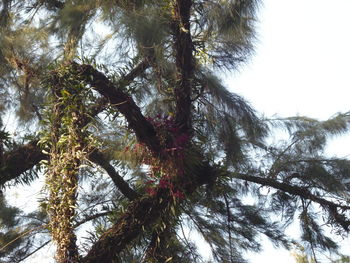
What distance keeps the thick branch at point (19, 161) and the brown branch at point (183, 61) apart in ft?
3.79

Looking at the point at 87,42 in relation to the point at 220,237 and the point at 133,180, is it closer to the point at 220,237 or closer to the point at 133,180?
the point at 133,180

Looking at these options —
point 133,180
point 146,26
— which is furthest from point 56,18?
point 146,26

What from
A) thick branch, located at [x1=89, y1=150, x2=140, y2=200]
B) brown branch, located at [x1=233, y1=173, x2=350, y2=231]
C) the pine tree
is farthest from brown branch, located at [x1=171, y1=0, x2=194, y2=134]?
thick branch, located at [x1=89, y1=150, x2=140, y2=200]

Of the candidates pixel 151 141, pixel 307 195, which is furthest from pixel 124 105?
pixel 307 195

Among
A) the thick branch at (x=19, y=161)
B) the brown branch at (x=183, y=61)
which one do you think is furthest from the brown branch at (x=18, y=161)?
the brown branch at (x=183, y=61)

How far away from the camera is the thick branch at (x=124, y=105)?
1670mm

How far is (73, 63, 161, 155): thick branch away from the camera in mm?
1670

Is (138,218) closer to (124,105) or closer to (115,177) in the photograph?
(124,105)

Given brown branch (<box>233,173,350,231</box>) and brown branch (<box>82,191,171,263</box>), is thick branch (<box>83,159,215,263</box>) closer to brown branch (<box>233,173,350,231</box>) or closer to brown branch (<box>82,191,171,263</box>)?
brown branch (<box>82,191,171,263</box>)

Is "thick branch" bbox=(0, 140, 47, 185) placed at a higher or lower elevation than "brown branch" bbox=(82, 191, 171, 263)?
Answer: higher

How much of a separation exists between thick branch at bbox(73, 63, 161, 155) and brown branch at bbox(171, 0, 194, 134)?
0.39 ft

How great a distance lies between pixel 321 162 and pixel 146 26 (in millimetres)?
1342

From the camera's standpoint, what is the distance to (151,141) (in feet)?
5.55

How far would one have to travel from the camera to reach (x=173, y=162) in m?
1.67
